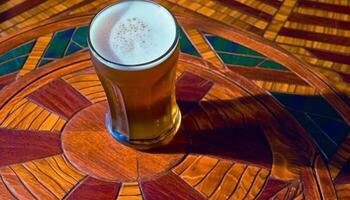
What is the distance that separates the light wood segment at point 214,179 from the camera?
2.72ft

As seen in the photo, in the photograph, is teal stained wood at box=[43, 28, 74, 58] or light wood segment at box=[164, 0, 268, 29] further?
light wood segment at box=[164, 0, 268, 29]

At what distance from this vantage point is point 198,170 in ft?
2.78

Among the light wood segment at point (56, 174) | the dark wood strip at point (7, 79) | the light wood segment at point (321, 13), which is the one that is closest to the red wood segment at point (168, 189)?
the light wood segment at point (56, 174)

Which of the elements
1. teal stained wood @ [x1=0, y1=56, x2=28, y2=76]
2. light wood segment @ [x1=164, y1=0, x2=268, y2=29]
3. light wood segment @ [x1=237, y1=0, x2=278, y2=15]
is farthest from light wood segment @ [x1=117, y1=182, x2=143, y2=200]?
light wood segment @ [x1=237, y1=0, x2=278, y2=15]

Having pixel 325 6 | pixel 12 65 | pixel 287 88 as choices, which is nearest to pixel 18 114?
pixel 12 65

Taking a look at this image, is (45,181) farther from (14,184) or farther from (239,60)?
(239,60)

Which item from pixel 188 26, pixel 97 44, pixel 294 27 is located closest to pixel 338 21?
pixel 294 27

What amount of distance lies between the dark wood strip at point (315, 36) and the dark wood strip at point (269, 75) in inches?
5.6

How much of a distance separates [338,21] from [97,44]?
579mm

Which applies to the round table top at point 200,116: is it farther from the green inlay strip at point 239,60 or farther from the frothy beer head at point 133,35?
the frothy beer head at point 133,35

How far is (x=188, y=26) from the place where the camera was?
42.7 inches

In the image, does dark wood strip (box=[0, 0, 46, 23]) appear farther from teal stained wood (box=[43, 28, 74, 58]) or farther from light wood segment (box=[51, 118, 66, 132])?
light wood segment (box=[51, 118, 66, 132])

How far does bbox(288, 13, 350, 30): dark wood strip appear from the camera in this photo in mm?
1165

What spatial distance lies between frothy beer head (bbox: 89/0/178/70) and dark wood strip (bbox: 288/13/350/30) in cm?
42
